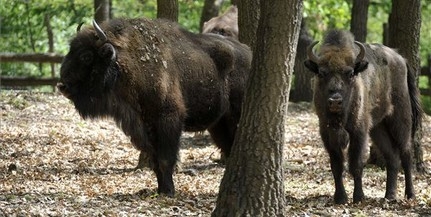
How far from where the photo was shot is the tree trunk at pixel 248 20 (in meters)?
12.2

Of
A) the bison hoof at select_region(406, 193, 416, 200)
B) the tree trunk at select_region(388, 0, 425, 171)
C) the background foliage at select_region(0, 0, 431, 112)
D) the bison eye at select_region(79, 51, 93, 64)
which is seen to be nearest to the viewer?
the bison eye at select_region(79, 51, 93, 64)

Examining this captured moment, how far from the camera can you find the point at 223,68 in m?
11.5

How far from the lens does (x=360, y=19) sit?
61.5ft

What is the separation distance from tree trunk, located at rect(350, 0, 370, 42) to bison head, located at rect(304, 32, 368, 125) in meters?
8.78

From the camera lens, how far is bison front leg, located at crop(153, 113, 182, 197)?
33.6 feet

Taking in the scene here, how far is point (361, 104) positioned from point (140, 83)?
268 centimetres

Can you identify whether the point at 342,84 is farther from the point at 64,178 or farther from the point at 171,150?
the point at 64,178

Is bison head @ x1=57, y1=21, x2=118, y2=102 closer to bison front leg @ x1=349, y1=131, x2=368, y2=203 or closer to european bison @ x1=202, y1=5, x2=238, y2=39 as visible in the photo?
bison front leg @ x1=349, y1=131, x2=368, y2=203

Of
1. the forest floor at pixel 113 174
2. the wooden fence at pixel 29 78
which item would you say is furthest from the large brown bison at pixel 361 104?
the wooden fence at pixel 29 78

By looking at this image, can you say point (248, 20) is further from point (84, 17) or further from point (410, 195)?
point (84, 17)

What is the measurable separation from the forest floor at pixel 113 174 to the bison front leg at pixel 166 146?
26 centimetres

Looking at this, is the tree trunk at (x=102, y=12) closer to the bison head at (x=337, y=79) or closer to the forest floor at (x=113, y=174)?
the forest floor at (x=113, y=174)

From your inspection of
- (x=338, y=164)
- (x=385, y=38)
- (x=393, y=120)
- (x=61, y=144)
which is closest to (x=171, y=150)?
(x=338, y=164)

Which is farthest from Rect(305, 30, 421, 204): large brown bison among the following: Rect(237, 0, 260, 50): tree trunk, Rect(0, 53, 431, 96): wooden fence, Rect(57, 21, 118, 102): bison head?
Rect(0, 53, 431, 96): wooden fence
